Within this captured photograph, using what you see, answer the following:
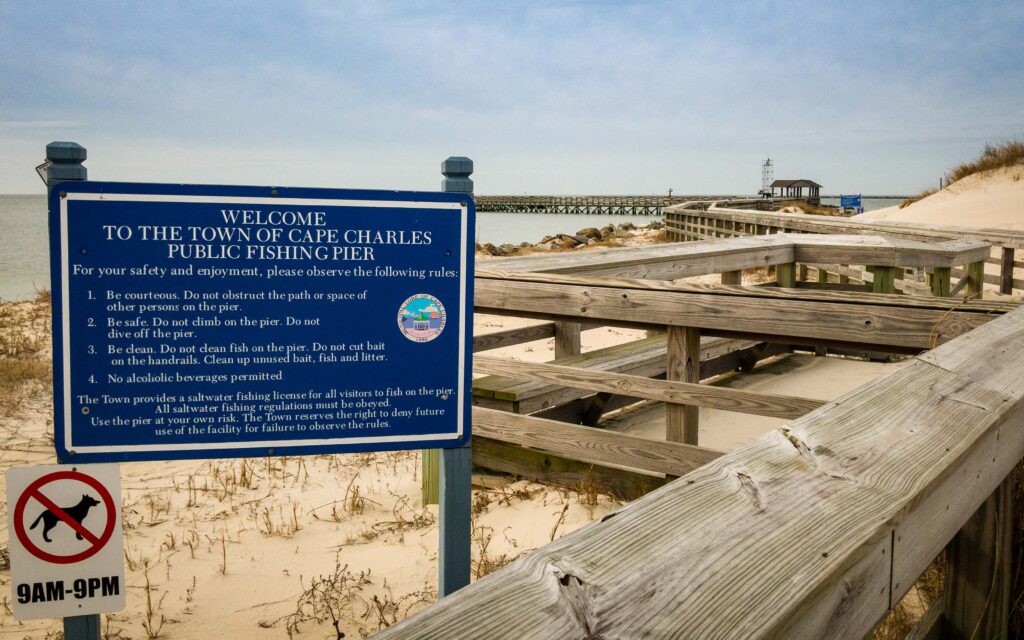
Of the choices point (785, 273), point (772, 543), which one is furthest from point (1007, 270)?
point (772, 543)

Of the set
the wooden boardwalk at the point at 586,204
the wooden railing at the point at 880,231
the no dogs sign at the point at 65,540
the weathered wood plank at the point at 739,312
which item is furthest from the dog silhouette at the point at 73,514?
the wooden boardwalk at the point at 586,204

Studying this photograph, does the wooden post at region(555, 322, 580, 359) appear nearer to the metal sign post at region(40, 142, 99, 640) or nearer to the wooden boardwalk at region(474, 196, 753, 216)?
the metal sign post at region(40, 142, 99, 640)

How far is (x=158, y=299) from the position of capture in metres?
2.14

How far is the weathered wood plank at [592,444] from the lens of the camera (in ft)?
12.6

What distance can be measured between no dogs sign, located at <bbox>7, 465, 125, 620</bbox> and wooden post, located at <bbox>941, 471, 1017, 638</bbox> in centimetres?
226

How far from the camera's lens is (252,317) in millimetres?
2203

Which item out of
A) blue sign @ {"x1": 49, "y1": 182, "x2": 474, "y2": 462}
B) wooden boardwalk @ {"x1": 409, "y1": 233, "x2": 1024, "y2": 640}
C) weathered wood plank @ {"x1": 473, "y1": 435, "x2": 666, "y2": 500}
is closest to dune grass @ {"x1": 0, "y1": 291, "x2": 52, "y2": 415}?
weathered wood plank @ {"x1": 473, "y1": 435, "x2": 666, "y2": 500}

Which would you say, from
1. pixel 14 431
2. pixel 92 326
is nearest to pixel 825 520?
pixel 92 326

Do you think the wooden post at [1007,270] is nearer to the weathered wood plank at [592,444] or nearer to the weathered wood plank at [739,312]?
the weathered wood plank at [739,312]

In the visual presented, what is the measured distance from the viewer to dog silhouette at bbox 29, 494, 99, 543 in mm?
2160

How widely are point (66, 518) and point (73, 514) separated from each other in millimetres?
19

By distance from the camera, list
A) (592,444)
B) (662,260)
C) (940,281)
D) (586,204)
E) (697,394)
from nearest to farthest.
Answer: (697,394) → (592,444) → (662,260) → (940,281) → (586,204)

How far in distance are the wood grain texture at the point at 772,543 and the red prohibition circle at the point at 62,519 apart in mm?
1658

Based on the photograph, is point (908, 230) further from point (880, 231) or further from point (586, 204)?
point (586, 204)
